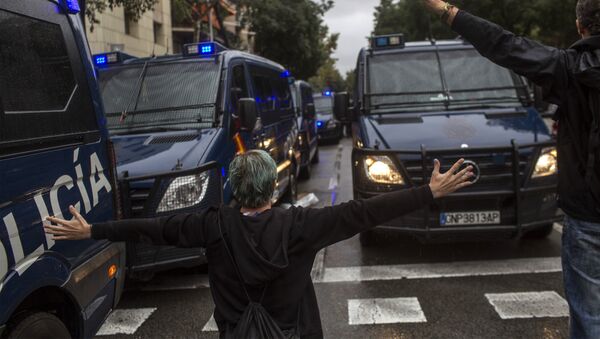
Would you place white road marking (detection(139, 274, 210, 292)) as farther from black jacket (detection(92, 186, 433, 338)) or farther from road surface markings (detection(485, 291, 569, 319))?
black jacket (detection(92, 186, 433, 338))

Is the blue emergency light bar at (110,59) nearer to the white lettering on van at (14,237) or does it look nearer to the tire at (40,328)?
the tire at (40,328)

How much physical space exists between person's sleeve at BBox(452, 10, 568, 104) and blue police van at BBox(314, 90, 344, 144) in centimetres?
1880

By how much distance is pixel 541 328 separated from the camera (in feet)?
13.6

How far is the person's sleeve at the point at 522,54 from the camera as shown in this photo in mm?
2500

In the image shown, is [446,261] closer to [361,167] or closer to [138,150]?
[361,167]

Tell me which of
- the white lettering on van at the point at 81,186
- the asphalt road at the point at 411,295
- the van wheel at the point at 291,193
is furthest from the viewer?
the van wheel at the point at 291,193

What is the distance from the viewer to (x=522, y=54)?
2.53 meters

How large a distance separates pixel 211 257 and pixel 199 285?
346 cm

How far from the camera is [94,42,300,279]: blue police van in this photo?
4.69 meters

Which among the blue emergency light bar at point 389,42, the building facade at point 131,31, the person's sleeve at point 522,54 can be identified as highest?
the building facade at point 131,31

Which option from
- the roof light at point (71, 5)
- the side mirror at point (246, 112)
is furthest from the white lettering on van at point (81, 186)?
the side mirror at point (246, 112)

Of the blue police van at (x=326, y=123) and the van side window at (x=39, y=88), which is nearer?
the van side window at (x=39, y=88)

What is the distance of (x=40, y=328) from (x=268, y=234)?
4.17 ft

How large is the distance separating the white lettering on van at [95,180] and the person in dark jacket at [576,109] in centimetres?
206
